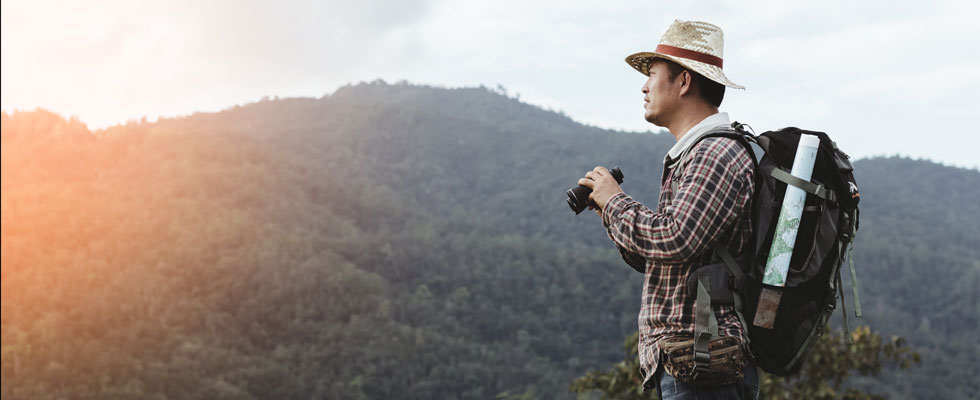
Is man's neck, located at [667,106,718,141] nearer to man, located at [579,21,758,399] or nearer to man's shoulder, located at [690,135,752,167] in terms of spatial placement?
A: man, located at [579,21,758,399]

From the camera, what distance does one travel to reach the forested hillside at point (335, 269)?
151ft

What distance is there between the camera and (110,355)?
43.3 m

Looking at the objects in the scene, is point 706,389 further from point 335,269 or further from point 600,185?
point 335,269

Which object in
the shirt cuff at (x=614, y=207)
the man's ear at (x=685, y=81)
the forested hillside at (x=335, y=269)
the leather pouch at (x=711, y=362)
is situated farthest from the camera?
the forested hillside at (x=335, y=269)

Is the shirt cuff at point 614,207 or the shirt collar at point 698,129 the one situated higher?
the shirt collar at point 698,129

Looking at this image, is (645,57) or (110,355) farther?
(110,355)

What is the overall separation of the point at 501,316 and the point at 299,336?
51.6ft

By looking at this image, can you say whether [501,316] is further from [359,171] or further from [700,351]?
[700,351]

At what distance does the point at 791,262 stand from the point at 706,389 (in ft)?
0.98

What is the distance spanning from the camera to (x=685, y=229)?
1.62 m

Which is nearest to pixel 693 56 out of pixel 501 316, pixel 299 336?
pixel 299 336

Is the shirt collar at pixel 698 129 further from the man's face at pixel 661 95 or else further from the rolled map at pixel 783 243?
the rolled map at pixel 783 243

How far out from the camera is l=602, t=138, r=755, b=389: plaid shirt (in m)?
1.63

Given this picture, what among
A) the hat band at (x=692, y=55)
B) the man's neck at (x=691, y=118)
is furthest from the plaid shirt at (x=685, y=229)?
the hat band at (x=692, y=55)
